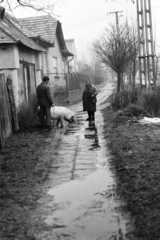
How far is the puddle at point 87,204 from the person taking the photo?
360 centimetres

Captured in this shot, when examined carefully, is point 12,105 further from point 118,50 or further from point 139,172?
point 118,50

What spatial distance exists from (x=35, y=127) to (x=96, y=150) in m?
3.86

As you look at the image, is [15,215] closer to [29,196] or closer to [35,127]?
[29,196]

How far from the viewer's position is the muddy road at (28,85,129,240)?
142 inches

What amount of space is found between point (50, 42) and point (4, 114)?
14541 millimetres

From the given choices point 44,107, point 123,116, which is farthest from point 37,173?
point 123,116

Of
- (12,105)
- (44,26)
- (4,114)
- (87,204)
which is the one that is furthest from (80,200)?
(44,26)

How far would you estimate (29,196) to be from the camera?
15.8 ft

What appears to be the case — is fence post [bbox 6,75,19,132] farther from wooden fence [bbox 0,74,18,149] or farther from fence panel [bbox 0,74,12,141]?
fence panel [bbox 0,74,12,141]

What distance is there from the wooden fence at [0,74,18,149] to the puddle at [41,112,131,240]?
2179mm

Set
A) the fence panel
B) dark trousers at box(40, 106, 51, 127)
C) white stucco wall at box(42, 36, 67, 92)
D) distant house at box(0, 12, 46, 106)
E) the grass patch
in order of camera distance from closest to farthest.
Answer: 1. the grass patch
2. the fence panel
3. dark trousers at box(40, 106, 51, 127)
4. distant house at box(0, 12, 46, 106)
5. white stucco wall at box(42, 36, 67, 92)

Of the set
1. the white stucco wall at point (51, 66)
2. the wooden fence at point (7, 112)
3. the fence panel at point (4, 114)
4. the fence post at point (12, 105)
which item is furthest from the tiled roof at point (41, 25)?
the fence panel at point (4, 114)

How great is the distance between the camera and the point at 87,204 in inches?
174

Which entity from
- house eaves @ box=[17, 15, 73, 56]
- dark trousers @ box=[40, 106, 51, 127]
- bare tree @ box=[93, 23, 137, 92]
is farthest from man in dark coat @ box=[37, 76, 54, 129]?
house eaves @ box=[17, 15, 73, 56]
